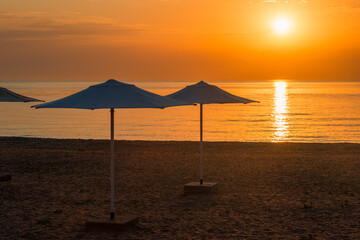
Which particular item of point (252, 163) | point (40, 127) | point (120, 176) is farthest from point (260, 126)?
point (120, 176)

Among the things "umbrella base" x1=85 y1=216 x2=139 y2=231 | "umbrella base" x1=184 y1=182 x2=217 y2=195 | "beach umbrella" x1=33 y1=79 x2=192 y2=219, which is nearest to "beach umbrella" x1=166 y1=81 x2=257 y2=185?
"umbrella base" x1=184 y1=182 x2=217 y2=195

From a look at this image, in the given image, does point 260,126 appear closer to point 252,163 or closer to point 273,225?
point 252,163

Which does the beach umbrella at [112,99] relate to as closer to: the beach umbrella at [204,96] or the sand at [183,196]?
the sand at [183,196]

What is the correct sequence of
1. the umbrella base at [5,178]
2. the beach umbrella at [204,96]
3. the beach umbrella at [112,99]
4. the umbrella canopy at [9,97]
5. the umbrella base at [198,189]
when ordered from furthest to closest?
the umbrella base at [5,178] → the umbrella canopy at [9,97] → the umbrella base at [198,189] → the beach umbrella at [204,96] → the beach umbrella at [112,99]

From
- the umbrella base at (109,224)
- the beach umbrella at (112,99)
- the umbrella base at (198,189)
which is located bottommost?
the umbrella base at (109,224)

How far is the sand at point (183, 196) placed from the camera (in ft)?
28.5

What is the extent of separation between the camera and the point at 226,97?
11688mm

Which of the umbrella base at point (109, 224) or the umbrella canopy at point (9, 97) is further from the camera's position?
the umbrella canopy at point (9, 97)

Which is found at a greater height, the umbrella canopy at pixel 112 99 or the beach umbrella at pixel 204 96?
the beach umbrella at pixel 204 96

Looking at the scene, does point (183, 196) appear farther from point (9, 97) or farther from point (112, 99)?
point (9, 97)

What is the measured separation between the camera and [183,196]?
467 inches

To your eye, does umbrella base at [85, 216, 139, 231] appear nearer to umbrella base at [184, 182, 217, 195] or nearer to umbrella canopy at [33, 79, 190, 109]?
umbrella canopy at [33, 79, 190, 109]

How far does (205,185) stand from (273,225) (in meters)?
3.32

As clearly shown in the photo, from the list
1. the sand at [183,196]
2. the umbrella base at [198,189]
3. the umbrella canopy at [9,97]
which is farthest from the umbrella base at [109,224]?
the umbrella canopy at [9,97]
